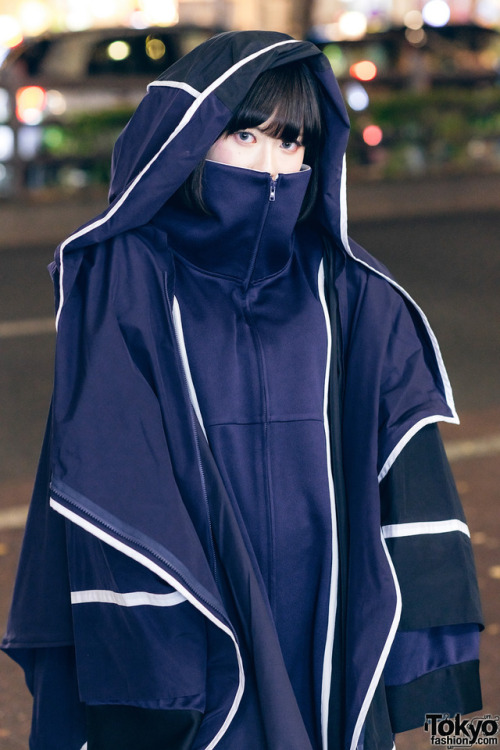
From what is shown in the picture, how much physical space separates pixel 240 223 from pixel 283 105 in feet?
0.77

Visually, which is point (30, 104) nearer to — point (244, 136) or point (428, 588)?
point (244, 136)

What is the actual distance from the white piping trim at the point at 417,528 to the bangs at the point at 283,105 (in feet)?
2.44

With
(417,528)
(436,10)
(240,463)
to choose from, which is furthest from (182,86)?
(436,10)

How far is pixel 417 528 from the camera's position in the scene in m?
2.11

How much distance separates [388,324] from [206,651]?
2.27 ft

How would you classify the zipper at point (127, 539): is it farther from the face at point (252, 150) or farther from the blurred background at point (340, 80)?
the blurred background at point (340, 80)

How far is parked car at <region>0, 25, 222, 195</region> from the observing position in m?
12.5

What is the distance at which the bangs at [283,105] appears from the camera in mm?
2031

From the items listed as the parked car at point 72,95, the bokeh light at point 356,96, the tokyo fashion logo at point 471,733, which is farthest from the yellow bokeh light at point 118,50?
the tokyo fashion logo at point 471,733

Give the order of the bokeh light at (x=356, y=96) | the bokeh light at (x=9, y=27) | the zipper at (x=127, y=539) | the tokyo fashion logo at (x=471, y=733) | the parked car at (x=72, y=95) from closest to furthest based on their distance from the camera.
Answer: the zipper at (x=127, y=539) < the tokyo fashion logo at (x=471, y=733) < the parked car at (x=72, y=95) < the bokeh light at (x=356, y=96) < the bokeh light at (x=9, y=27)

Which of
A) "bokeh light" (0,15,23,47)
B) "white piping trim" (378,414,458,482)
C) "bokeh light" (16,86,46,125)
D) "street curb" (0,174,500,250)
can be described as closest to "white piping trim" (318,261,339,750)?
"white piping trim" (378,414,458,482)

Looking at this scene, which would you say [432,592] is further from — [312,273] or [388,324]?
[312,273]

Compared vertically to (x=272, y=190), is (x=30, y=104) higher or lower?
lower

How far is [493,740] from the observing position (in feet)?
9.82
